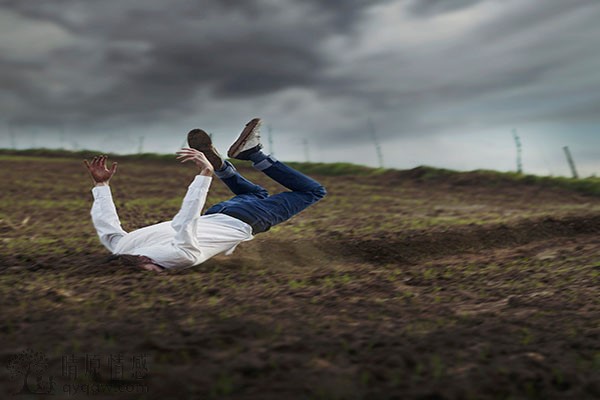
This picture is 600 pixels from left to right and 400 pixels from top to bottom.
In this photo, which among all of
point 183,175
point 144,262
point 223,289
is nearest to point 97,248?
point 144,262

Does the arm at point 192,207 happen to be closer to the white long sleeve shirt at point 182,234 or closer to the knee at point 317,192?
the white long sleeve shirt at point 182,234

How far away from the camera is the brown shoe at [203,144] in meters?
5.55

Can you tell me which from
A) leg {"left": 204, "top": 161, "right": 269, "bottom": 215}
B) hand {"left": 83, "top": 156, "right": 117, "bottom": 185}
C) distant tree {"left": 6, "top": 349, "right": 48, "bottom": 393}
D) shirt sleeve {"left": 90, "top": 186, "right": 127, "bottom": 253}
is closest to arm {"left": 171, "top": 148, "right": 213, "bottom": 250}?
leg {"left": 204, "top": 161, "right": 269, "bottom": 215}

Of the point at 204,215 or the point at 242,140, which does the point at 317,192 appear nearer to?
the point at 242,140

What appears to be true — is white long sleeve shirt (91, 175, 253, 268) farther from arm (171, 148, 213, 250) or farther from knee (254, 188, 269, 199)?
knee (254, 188, 269, 199)

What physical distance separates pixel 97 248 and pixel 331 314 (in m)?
3.80

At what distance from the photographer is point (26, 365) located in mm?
2971

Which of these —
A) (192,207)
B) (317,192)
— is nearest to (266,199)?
(317,192)

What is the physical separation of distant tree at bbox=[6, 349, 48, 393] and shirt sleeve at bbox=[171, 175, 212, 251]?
1.95 metres

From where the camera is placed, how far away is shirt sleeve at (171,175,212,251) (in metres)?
4.87

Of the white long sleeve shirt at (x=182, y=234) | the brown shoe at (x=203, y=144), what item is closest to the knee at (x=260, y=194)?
the white long sleeve shirt at (x=182, y=234)

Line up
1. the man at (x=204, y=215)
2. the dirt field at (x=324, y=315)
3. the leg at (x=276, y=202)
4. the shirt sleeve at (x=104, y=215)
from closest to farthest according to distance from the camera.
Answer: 1. the dirt field at (x=324, y=315)
2. the man at (x=204, y=215)
3. the shirt sleeve at (x=104, y=215)
4. the leg at (x=276, y=202)

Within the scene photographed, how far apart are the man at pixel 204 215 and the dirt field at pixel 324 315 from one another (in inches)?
8.9

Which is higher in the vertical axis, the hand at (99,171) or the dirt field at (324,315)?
the hand at (99,171)
